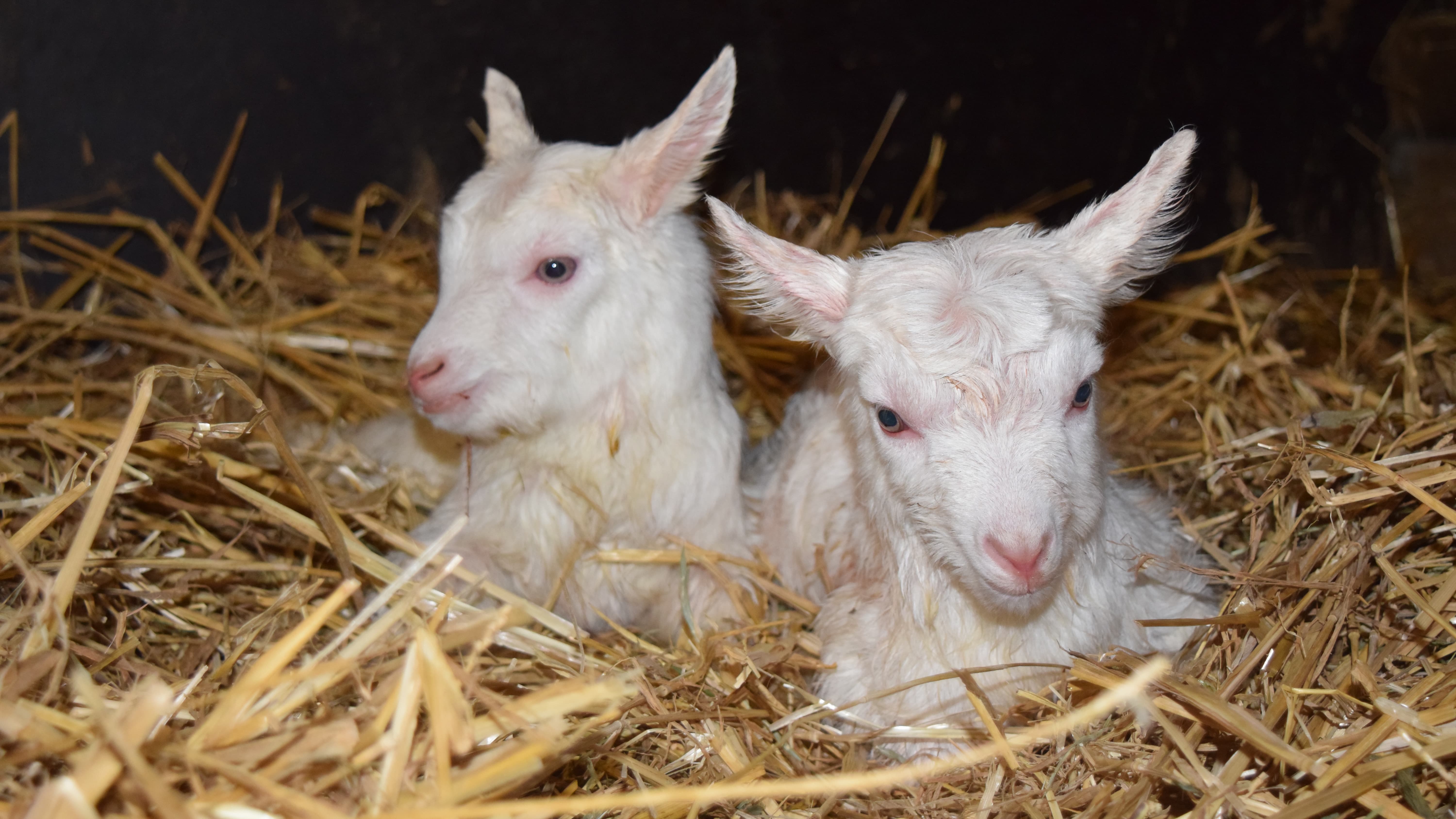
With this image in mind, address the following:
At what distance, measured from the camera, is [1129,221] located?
242 cm

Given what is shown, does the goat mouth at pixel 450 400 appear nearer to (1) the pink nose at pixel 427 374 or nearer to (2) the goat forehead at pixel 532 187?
(1) the pink nose at pixel 427 374

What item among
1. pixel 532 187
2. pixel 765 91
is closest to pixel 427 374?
pixel 532 187

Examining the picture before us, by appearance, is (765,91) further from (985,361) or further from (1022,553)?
(1022,553)

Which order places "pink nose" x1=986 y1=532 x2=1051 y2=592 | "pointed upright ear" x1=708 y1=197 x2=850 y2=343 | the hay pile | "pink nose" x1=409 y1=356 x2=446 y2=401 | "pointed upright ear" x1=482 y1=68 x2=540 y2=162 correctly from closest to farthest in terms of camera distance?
the hay pile → "pink nose" x1=986 y1=532 x2=1051 y2=592 → "pointed upright ear" x1=708 y1=197 x2=850 y2=343 → "pink nose" x1=409 y1=356 x2=446 y2=401 → "pointed upright ear" x1=482 y1=68 x2=540 y2=162

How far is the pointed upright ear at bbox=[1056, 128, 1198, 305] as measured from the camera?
240cm

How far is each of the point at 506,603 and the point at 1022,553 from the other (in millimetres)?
1523

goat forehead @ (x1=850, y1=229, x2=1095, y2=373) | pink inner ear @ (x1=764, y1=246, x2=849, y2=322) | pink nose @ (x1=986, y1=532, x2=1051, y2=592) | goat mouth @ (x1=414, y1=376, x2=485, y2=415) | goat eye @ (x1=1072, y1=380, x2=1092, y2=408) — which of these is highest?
goat forehead @ (x1=850, y1=229, x2=1095, y2=373)

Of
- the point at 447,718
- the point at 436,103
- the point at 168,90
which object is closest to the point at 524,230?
the point at 447,718

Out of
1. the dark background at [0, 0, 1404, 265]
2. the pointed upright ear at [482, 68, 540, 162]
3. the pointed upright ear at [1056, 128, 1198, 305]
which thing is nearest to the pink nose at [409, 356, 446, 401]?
the pointed upright ear at [482, 68, 540, 162]

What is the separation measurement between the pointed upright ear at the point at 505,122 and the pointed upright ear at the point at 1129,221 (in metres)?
1.75

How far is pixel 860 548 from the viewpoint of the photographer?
114 inches

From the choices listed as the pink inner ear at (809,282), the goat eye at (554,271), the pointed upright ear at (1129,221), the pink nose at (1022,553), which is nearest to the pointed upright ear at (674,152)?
the goat eye at (554,271)

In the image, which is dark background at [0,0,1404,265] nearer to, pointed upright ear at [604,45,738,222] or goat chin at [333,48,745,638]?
goat chin at [333,48,745,638]

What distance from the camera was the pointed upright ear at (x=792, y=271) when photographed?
2.50 meters
